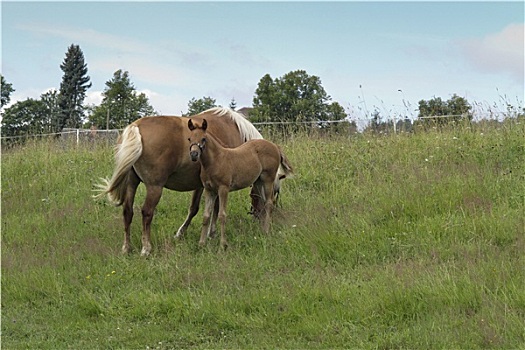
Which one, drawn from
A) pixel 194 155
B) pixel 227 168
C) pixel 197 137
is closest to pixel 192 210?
A: pixel 227 168

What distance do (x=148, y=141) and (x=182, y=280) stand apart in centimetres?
196

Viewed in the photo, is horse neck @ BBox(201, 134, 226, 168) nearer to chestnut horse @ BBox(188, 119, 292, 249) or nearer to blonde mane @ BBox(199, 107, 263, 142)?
chestnut horse @ BBox(188, 119, 292, 249)

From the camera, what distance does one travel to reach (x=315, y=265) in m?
6.24

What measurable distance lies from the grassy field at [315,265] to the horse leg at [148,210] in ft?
0.71

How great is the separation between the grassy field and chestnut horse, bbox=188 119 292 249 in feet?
1.40

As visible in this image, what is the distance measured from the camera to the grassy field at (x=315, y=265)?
15.8ft

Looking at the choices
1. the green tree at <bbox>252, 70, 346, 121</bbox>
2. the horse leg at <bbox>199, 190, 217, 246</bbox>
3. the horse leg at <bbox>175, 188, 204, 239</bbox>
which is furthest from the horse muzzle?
the green tree at <bbox>252, 70, 346, 121</bbox>

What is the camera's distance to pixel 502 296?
4875mm

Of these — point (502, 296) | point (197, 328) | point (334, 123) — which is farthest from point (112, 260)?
point (334, 123)

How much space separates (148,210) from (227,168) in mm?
1240

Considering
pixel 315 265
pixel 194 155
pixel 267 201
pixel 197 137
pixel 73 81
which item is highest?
pixel 73 81

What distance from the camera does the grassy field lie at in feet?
15.8

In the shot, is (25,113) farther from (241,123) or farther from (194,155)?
(194,155)

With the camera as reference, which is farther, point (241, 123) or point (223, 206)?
point (241, 123)
